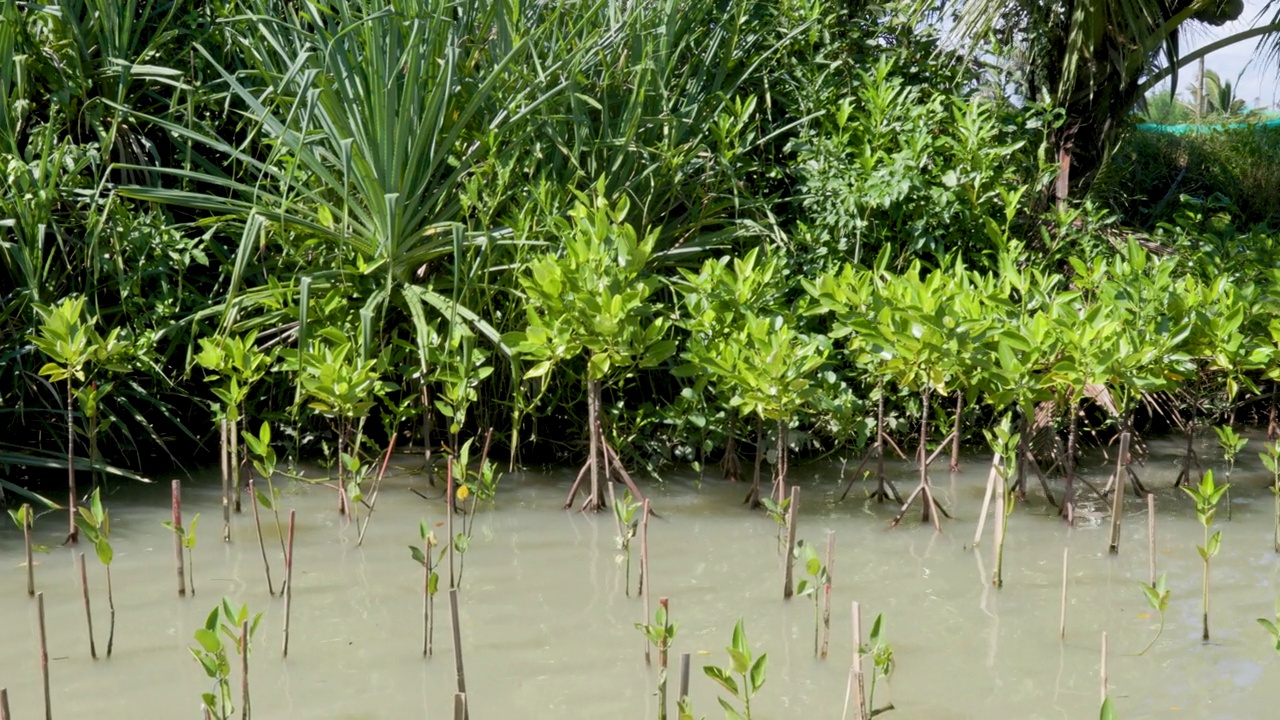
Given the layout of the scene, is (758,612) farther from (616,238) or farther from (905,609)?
(616,238)

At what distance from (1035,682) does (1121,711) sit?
0.23 metres

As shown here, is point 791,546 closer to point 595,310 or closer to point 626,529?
point 626,529

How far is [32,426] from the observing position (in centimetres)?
478

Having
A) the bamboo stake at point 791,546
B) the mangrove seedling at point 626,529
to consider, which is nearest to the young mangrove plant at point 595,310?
the mangrove seedling at point 626,529

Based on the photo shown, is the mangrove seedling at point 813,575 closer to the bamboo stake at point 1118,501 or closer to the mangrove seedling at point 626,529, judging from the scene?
the mangrove seedling at point 626,529

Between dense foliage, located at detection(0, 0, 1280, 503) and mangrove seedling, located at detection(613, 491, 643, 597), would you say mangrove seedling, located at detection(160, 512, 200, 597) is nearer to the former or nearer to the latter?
dense foliage, located at detection(0, 0, 1280, 503)

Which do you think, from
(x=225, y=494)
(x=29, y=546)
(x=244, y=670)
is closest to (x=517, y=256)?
(x=225, y=494)

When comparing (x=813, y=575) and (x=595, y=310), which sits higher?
(x=595, y=310)

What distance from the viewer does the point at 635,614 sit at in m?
3.46

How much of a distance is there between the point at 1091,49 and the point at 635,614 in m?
4.11

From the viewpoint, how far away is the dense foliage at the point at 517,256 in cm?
429

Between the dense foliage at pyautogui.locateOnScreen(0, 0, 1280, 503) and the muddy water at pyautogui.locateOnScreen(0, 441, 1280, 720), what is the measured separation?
34 cm

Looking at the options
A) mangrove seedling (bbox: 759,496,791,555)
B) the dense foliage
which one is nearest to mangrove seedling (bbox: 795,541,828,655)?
mangrove seedling (bbox: 759,496,791,555)

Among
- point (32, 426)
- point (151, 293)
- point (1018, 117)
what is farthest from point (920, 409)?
point (32, 426)
